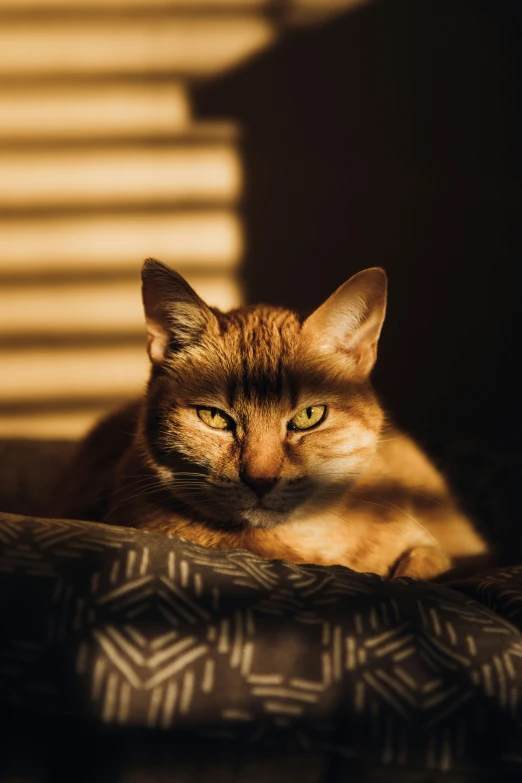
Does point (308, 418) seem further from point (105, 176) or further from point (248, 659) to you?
point (105, 176)

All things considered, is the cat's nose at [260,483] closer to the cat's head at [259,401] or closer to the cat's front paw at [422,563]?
the cat's head at [259,401]

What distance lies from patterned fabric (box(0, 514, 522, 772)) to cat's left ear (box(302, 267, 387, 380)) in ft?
2.21

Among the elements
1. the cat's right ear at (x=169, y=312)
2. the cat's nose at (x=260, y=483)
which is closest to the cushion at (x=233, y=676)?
the cat's nose at (x=260, y=483)

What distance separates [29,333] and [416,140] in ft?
6.05

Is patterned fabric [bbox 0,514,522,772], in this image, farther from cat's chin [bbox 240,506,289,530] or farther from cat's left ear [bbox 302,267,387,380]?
cat's left ear [bbox 302,267,387,380]

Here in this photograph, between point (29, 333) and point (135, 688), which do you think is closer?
point (135, 688)

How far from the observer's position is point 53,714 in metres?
0.85

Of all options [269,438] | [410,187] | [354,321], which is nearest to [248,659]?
[269,438]

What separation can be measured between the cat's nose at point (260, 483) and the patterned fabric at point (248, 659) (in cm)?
28

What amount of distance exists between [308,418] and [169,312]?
1.43ft

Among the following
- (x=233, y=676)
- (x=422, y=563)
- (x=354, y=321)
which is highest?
(x=354, y=321)

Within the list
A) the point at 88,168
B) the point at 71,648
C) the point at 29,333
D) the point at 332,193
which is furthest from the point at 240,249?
the point at 71,648

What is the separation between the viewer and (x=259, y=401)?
139 cm

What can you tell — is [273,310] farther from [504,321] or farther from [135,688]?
[504,321]
